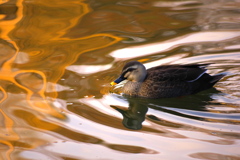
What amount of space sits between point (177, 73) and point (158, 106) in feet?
2.55

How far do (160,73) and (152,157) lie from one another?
7.44ft

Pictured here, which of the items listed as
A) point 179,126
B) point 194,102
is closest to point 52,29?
point 194,102

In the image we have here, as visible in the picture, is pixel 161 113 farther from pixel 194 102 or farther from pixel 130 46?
pixel 130 46

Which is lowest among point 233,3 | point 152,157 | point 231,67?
point 152,157

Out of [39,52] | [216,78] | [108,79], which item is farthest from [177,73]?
[39,52]

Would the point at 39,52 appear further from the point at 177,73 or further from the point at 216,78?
the point at 216,78

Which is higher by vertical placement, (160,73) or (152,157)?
(160,73)

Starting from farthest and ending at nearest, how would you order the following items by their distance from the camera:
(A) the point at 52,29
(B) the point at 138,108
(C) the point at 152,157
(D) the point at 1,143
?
(A) the point at 52,29, (B) the point at 138,108, (D) the point at 1,143, (C) the point at 152,157

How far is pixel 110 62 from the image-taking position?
27.0 ft

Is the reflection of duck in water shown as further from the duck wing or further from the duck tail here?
the duck tail

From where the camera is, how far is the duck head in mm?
6965

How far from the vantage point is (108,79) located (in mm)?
7500

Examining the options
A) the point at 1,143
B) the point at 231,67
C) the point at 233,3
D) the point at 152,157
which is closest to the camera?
the point at 152,157

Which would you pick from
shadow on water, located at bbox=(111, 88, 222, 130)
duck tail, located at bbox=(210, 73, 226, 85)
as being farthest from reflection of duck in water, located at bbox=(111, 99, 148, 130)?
duck tail, located at bbox=(210, 73, 226, 85)
